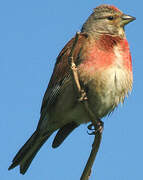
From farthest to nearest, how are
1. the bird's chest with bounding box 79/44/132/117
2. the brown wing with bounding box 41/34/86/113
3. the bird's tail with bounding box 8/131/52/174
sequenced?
the brown wing with bounding box 41/34/86/113 → the bird's tail with bounding box 8/131/52/174 → the bird's chest with bounding box 79/44/132/117

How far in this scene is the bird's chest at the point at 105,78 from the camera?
603 cm

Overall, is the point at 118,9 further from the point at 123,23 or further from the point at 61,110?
the point at 61,110

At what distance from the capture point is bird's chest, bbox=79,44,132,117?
19.8 feet

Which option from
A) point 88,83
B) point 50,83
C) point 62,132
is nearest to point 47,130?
point 62,132

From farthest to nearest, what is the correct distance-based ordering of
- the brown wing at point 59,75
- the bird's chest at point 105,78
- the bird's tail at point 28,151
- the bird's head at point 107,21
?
the bird's head at point 107,21 → the brown wing at point 59,75 → the bird's tail at point 28,151 → the bird's chest at point 105,78

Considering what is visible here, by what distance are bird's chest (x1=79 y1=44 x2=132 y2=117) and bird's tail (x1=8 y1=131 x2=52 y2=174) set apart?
118 centimetres

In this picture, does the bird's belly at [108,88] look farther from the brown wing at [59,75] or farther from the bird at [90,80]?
the brown wing at [59,75]

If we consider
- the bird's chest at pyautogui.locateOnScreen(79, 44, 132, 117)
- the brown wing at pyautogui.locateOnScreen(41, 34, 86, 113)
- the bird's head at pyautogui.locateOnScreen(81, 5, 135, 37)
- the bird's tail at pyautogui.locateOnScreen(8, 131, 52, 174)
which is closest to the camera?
the bird's chest at pyautogui.locateOnScreen(79, 44, 132, 117)

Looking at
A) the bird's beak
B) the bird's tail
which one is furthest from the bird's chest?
the bird's tail

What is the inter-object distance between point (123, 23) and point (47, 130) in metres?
2.21

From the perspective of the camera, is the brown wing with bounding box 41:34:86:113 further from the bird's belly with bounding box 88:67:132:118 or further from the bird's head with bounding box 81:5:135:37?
the bird's belly with bounding box 88:67:132:118

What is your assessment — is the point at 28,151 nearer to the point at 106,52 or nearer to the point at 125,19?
the point at 106,52

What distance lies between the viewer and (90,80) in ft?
19.7

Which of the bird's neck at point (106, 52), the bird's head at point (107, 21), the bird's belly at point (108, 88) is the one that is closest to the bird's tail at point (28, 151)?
the bird's belly at point (108, 88)
